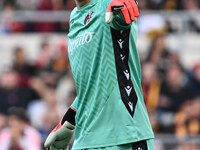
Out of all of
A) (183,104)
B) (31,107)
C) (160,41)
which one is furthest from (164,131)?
(31,107)

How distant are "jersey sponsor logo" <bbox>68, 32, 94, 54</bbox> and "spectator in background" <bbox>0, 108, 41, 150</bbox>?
3.91 m

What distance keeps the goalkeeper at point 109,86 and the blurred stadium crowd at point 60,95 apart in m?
4.04

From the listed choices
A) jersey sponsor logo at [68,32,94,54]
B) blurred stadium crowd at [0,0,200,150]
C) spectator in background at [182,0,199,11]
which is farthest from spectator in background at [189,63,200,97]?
jersey sponsor logo at [68,32,94,54]

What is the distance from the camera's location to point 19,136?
23.7 feet

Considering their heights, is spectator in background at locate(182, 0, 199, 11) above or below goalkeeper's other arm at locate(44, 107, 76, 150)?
above

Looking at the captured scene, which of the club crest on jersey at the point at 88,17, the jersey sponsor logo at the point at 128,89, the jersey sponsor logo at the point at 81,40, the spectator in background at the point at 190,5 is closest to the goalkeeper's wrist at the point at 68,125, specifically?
the jersey sponsor logo at the point at 81,40

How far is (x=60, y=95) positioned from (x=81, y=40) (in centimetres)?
542

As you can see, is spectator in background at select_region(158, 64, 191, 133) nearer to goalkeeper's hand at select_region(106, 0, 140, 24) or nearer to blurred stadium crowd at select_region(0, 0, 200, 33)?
blurred stadium crowd at select_region(0, 0, 200, 33)

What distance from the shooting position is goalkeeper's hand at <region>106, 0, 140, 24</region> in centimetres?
295

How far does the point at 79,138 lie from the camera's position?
3.44 metres

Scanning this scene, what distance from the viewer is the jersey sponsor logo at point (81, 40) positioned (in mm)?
3337

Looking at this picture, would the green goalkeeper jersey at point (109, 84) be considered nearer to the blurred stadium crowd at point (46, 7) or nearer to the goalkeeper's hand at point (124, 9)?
the goalkeeper's hand at point (124, 9)

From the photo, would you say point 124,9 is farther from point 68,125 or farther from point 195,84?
point 195,84

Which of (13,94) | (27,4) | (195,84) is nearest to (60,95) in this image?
(13,94)
